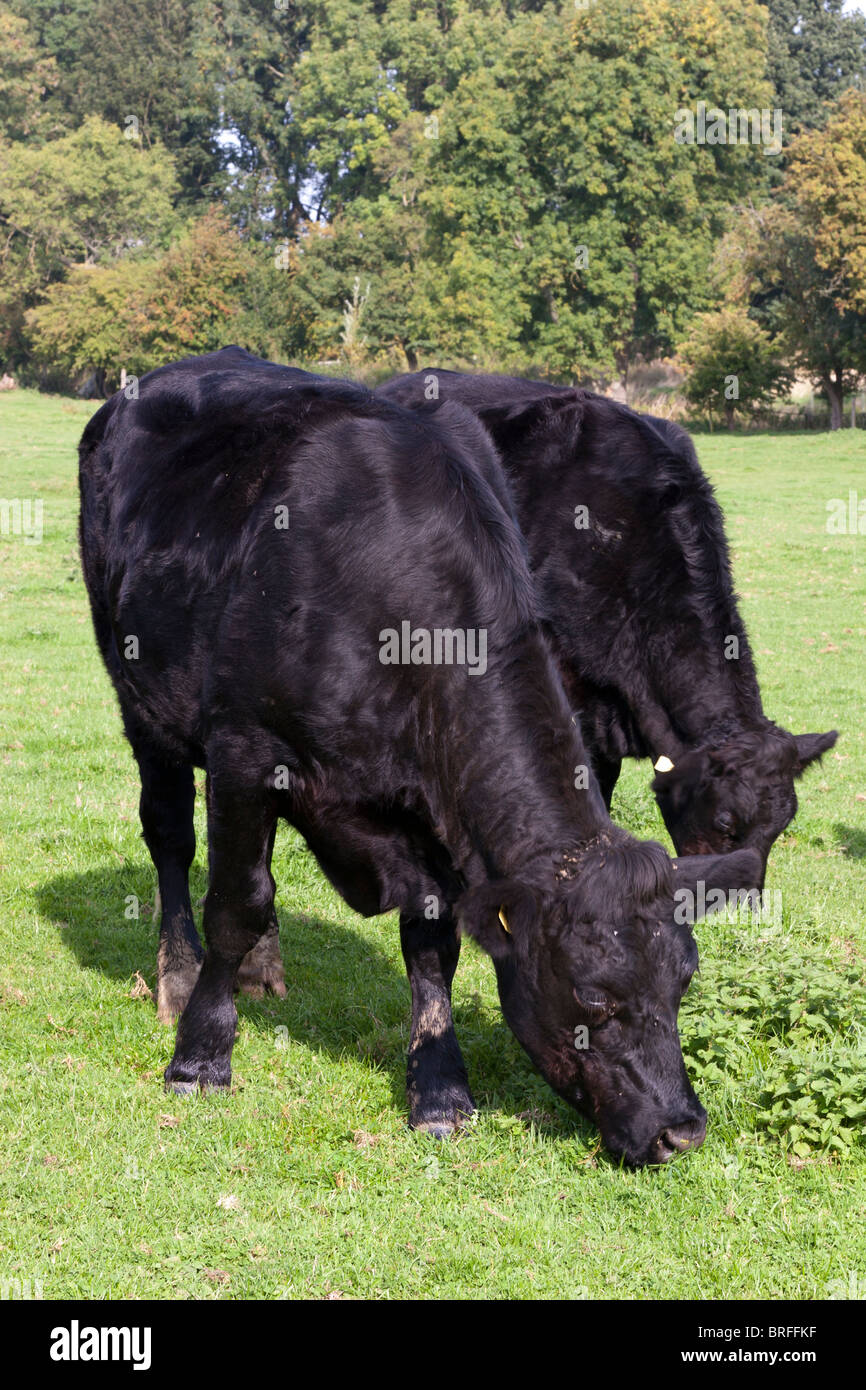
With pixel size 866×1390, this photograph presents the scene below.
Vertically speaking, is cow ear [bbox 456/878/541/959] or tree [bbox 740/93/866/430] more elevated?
tree [bbox 740/93/866/430]

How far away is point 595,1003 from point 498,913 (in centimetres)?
39

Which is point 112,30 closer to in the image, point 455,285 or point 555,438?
point 455,285

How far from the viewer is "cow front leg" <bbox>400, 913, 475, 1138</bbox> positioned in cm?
492

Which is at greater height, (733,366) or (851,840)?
(733,366)

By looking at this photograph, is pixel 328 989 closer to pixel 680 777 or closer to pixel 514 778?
pixel 680 777

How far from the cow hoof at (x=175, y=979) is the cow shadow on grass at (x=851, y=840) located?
4.49m

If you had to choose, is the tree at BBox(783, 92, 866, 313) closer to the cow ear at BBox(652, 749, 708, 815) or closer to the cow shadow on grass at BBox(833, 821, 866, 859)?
the cow shadow on grass at BBox(833, 821, 866, 859)

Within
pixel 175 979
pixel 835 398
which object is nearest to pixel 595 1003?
pixel 175 979

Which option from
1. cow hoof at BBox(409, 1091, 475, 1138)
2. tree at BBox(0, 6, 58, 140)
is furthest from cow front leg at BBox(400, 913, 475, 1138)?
tree at BBox(0, 6, 58, 140)

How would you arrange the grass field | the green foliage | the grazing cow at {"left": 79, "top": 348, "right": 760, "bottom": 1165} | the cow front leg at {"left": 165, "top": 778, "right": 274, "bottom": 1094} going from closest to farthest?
1. the grass field
2. the grazing cow at {"left": 79, "top": 348, "right": 760, "bottom": 1165}
3. the cow front leg at {"left": 165, "top": 778, "right": 274, "bottom": 1094}
4. the green foliage

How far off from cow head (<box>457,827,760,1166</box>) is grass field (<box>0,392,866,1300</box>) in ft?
1.09

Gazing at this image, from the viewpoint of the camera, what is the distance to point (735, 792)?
20.0 feet

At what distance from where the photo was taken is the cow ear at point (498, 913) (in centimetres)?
410
